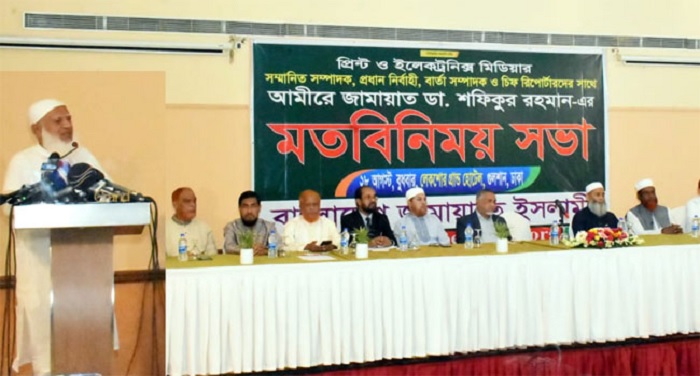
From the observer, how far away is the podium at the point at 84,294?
8.61ft

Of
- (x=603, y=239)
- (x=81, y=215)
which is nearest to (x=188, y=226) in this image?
(x=81, y=215)

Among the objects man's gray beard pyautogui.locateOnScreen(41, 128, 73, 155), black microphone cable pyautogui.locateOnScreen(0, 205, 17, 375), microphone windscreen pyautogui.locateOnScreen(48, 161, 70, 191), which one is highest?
man's gray beard pyautogui.locateOnScreen(41, 128, 73, 155)

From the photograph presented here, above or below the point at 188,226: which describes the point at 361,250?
below

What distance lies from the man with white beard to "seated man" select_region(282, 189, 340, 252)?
1988 mm

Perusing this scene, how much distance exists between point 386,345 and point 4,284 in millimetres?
2798

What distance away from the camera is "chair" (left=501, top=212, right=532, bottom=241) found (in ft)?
18.5

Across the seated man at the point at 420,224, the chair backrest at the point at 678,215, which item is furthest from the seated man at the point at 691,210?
the seated man at the point at 420,224

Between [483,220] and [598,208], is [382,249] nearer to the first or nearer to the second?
[483,220]

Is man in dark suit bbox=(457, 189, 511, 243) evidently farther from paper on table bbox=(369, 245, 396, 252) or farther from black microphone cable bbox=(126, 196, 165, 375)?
black microphone cable bbox=(126, 196, 165, 375)

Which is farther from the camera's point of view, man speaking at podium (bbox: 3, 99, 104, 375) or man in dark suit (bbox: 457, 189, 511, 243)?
man in dark suit (bbox: 457, 189, 511, 243)

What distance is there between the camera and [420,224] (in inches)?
197

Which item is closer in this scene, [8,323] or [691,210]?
[8,323]

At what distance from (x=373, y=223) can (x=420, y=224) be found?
0.35 metres

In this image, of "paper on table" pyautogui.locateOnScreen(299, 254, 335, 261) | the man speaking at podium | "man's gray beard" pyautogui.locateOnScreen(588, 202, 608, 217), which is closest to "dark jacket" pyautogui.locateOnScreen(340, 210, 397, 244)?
"paper on table" pyautogui.locateOnScreen(299, 254, 335, 261)
